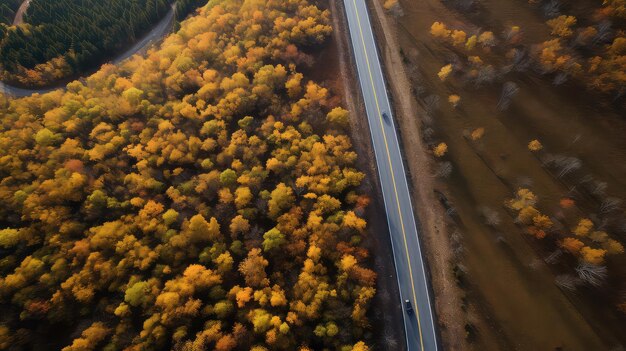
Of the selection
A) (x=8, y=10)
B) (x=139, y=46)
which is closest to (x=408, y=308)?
(x=139, y=46)

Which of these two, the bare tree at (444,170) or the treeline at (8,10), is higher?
the treeline at (8,10)

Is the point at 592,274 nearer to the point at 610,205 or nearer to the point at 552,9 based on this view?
the point at 610,205

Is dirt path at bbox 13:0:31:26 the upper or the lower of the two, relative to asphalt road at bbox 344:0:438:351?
upper

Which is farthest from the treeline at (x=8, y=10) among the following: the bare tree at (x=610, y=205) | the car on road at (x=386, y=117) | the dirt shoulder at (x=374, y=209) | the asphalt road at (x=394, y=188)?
the bare tree at (x=610, y=205)

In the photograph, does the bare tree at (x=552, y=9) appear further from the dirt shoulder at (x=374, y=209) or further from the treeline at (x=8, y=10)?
the treeline at (x=8, y=10)

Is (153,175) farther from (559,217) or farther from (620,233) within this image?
(620,233)

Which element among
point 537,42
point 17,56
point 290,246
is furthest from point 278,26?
point 17,56

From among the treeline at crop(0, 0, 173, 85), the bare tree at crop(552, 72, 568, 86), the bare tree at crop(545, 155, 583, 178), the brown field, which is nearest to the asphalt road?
the brown field

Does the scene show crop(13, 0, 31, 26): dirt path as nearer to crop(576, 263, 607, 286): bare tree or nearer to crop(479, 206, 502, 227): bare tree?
crop(479, 206, 502, 227): bare tree
